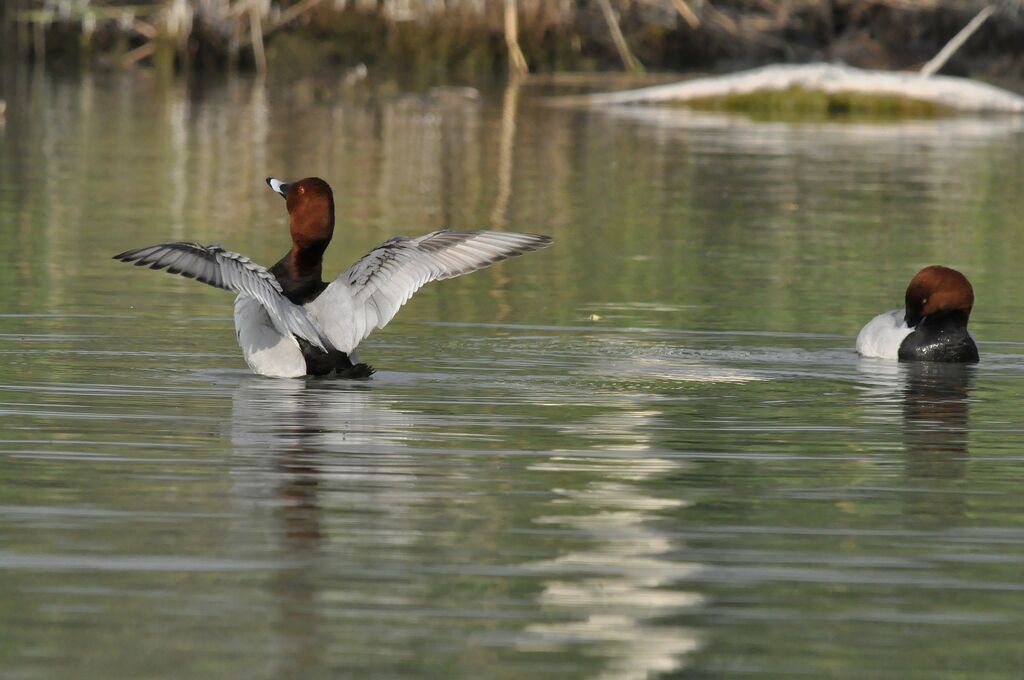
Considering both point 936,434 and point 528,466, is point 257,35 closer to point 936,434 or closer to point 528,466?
point 936,434

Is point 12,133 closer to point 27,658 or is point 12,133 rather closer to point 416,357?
point 416,357

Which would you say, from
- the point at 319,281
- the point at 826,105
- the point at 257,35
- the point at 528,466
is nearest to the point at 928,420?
the point at 528,466

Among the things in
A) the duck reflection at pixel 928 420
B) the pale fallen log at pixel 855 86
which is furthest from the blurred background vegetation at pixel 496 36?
the duck reflection at pixel 928 420

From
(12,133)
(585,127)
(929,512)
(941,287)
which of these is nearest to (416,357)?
(941,287)

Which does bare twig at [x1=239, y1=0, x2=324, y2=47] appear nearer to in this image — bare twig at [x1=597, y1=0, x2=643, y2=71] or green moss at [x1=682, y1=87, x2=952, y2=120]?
bare twig at [x1=597, y1=0, x2=643, y2=71]

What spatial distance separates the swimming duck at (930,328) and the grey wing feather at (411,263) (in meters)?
2.16

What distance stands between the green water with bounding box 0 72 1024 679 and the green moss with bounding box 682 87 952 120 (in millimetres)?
13534

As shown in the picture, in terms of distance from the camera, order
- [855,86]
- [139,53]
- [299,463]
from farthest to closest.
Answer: [139,53]
[855,86]
[299,463]

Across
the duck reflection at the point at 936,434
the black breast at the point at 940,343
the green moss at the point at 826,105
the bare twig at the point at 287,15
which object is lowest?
the duck reflection at the point at 936,434

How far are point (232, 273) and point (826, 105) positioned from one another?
2436 centimetres

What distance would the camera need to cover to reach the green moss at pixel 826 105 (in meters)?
31.8

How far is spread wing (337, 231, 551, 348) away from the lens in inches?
374

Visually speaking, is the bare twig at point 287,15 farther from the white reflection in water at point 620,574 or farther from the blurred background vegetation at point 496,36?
the white reflection in water at point 620,574

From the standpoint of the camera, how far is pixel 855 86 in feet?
102
